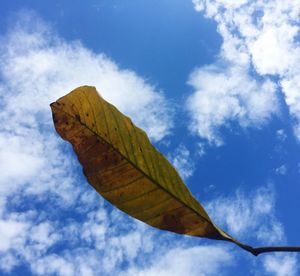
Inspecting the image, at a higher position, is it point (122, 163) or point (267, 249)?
point (122, 163)

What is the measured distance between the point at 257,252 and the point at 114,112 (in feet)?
1.81

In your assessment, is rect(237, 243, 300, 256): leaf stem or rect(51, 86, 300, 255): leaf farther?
rect(51, 86, 300, 255): leaf

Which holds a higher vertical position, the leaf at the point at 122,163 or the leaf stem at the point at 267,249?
the leaf at the point at 122,163

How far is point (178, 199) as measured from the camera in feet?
3.45

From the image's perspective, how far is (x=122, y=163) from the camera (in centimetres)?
106

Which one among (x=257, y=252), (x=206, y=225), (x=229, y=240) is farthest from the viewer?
(x=206, y=225)

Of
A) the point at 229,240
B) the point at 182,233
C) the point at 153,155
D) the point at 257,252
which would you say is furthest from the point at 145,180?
the point at 257,252

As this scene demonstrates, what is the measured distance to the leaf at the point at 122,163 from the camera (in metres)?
1.04

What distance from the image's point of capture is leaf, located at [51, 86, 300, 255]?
40.9 inches

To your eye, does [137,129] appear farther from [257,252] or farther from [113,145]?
[257,252]

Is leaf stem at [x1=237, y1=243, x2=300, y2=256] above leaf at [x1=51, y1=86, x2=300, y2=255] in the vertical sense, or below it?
below

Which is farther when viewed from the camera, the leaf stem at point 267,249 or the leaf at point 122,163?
the leaf at point 122,163

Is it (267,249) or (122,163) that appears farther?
(122,163)

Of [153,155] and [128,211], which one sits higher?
[153,155]
